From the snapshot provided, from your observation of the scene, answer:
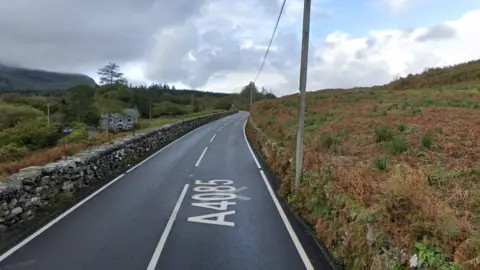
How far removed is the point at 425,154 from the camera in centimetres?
1140

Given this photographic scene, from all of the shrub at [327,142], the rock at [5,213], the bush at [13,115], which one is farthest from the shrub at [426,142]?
the bush at [13,115]

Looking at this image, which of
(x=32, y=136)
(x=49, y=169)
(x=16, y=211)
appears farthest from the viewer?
(x=32, y=136)

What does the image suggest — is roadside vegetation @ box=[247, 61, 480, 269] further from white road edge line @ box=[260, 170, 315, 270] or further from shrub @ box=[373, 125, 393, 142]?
white road edge line @ box=[260, 170, 315, 270]

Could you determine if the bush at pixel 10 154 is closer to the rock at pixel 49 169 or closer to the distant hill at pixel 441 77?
the rock at pixel 49 169

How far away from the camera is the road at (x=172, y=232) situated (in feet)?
22.4

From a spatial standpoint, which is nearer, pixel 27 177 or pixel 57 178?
pixel 27 177

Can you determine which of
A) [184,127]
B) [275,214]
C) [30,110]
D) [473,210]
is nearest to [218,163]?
[275,214]

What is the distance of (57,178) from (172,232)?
15.2 feet

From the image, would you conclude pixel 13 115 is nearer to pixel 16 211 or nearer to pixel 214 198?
pixel 214 198

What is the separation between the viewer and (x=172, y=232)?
332 inches

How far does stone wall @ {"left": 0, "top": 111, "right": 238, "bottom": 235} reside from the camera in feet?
28.6

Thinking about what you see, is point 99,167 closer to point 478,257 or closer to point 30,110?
→ point 478,257

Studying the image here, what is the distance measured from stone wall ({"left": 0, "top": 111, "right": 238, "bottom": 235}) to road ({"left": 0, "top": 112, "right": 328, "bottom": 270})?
2.31ft

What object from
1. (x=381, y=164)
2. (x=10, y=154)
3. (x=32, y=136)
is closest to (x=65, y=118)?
(x=32, y=136)
